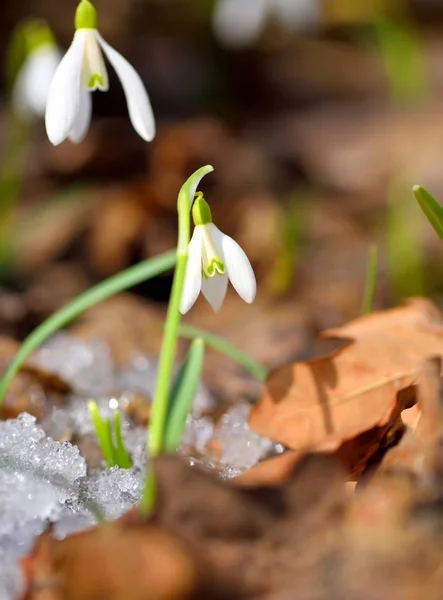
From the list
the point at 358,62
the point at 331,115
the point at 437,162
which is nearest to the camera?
the point at 437,162

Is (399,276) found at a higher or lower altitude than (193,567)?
lower

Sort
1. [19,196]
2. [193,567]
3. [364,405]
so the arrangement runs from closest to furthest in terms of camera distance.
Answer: [193,567] < [364,405] < [19,196]

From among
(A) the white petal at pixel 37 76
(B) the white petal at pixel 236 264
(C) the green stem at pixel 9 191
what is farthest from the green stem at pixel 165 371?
(C) the green stem at pixel 9 191

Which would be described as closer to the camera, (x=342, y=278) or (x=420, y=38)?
(x=342, y=278)

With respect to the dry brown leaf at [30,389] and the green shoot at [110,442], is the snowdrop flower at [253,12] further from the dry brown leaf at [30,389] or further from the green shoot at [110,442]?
the green shoot at [110,442]

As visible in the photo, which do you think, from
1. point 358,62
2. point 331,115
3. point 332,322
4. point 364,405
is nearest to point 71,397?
point 364,405

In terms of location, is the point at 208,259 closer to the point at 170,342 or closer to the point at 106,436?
the point at 170,342

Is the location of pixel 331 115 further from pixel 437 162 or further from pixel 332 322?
pixel 332 322

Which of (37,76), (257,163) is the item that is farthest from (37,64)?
(257,163)
